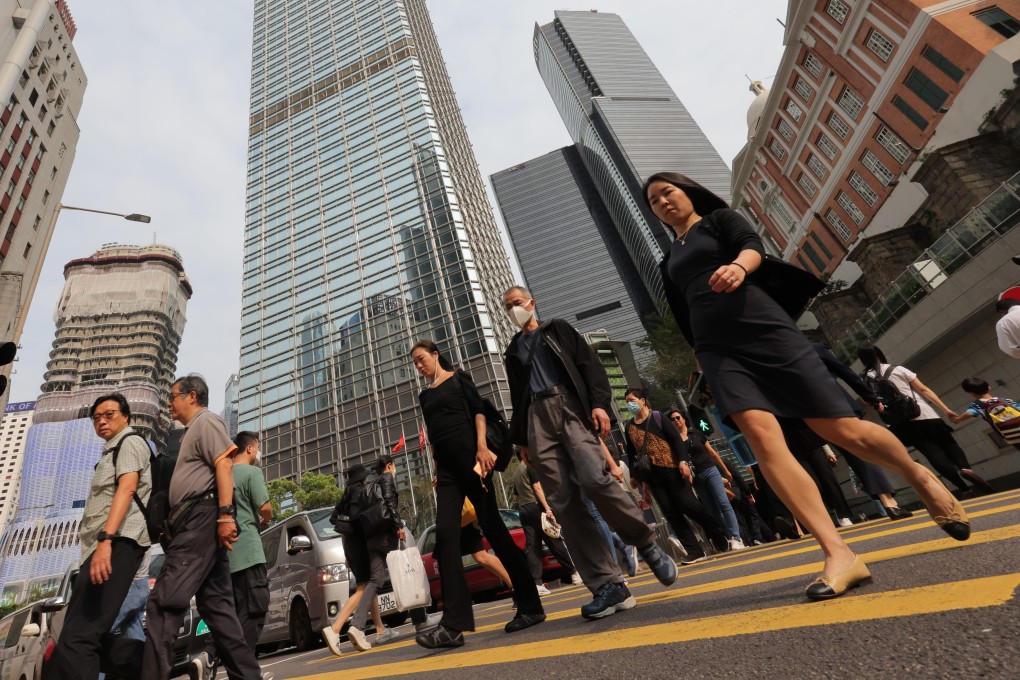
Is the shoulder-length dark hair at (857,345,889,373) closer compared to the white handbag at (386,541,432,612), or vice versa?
the white handbag at (386,541,432,612)

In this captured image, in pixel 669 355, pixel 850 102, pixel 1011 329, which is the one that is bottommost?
pixel 1011 329

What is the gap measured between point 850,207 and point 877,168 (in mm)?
3127

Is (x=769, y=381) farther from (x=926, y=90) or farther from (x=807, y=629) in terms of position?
(x=926, y=90)

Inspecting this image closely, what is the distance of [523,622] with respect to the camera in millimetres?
3172

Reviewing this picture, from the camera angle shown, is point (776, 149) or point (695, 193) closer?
point (695, 193)

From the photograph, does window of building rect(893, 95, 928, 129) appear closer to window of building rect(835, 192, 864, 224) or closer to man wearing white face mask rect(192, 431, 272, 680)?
window of building rect(835, 192, 864, 224)

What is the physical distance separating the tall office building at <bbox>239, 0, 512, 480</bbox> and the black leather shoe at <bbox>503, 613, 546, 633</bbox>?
38.7 m

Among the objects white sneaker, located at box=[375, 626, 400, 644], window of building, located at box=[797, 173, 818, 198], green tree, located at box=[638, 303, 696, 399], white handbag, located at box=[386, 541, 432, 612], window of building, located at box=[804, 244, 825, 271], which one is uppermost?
window of building, located at box=[797, 173, 818, 198]

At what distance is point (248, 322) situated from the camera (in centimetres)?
5603

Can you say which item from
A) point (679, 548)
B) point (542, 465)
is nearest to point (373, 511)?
point (542, 465)

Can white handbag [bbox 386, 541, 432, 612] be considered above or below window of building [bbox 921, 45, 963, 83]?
below

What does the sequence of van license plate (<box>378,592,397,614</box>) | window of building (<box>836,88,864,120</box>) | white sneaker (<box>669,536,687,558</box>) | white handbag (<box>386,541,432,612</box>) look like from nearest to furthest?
white handbag (<box>386,541,432,612</box>), white sneaker (<box>669,536,687,558</box>), van license plate (<box>378,592,397,614</box>), window of building (<box>836,88,864,120</box>)

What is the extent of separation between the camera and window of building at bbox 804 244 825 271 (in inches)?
1384

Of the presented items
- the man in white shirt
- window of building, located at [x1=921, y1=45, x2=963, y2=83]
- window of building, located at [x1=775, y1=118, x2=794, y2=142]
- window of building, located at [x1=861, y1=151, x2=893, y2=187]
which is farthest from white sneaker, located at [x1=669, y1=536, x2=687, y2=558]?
window of building, located at [x1=775, y1=118, x2=794, y2=142]
